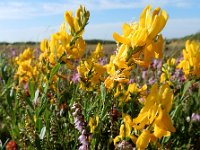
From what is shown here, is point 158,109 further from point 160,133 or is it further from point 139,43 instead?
point 139,43

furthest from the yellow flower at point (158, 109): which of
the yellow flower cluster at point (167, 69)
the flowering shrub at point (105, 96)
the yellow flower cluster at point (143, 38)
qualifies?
the yellow flower cluster at point (167, 69)

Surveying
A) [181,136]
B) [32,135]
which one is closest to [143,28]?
[32,135]

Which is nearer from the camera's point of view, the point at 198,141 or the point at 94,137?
the point at 94,137

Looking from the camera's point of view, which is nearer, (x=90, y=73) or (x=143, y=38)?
(x=143, y=38)

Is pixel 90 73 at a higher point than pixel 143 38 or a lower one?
lower

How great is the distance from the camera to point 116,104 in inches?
89.8

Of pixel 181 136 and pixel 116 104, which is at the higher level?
pixel 116 104

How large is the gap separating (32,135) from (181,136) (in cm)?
136

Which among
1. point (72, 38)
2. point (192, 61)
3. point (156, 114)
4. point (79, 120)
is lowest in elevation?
point (79, 120)

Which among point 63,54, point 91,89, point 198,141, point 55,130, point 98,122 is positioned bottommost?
point 198,141

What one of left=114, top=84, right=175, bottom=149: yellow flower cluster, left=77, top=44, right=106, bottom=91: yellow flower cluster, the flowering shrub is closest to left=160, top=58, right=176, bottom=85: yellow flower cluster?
the flowering shrub

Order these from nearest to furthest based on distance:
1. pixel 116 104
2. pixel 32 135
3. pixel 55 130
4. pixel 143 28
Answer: pixel 143 28 → pixel 32 135 → pixel 55 130 → pixel 116 104

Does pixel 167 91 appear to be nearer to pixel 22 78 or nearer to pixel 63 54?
pixel 63 54

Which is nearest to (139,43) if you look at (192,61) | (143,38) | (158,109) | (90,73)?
(143,38)
